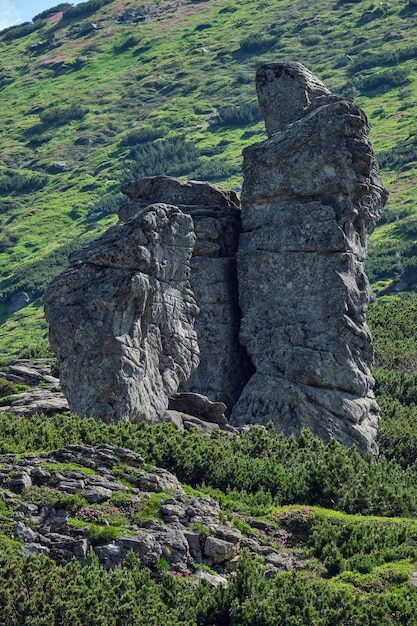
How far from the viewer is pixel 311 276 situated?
5644cm

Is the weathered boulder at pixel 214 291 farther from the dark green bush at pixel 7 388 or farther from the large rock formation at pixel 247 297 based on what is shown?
the dark green bush at pixel 7 388

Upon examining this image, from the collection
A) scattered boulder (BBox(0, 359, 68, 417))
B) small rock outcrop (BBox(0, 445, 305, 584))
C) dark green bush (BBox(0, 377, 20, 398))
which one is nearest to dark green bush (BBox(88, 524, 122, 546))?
small rock outcrop (BBox(0, 445, 305, 584))

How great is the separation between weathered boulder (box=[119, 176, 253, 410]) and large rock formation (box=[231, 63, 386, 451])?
913mm

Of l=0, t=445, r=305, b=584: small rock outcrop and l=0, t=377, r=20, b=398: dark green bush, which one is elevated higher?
l=0, t=445, r=305, b=584: small rock outcrop

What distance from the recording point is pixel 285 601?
32.7 metres

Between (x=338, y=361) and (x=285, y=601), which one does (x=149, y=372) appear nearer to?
Result: (x=338, y=361)

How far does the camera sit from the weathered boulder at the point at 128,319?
49.4 meters

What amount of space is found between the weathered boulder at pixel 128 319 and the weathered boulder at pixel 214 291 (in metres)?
3.65

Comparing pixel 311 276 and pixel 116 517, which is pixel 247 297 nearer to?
pixel 311 276

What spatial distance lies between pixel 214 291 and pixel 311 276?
4668 millimetres

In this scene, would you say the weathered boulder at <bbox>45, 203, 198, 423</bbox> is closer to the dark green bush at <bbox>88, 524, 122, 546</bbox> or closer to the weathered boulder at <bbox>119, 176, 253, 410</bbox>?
the weathered boulder at <bbox>119, 176, 253, 410</bbox>

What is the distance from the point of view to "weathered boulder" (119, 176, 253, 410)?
57344mm

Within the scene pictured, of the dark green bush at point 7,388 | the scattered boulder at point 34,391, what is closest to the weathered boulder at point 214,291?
the scattered boulder at point 34,391

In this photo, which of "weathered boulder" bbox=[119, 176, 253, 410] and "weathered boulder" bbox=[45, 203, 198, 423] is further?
"weathered boulder" bbox=[119, 176, 253, 410]
